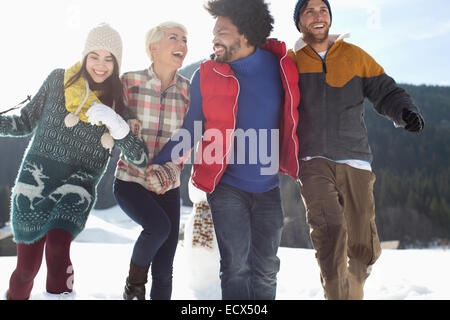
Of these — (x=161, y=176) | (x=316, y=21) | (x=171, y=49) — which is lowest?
(x=161, y=176)

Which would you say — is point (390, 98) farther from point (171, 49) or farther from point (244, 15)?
point (171, 49)

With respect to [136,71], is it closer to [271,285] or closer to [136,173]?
[136,173]

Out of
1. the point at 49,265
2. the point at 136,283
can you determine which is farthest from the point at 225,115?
the point at 49,265

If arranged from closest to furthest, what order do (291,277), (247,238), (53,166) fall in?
1. (247,238)
2. (53,166)
3. (291,277)

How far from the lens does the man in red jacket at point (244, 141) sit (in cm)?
225

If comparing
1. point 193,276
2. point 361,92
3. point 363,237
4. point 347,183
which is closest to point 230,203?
point 347,183

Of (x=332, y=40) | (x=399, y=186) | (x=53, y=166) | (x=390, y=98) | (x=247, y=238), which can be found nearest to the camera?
(x=247, y=238)

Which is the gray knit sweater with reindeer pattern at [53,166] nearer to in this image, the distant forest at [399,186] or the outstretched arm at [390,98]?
the outstretched arm at [390,98]

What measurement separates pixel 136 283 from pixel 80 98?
1.23 metres

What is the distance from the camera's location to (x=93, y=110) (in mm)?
2291

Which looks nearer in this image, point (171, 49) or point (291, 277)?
point (171, 49)

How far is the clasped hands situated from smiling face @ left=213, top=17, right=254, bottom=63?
0.78m

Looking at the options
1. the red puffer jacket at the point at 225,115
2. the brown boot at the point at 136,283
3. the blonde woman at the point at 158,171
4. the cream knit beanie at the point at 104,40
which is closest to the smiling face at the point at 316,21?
the red puffer jacket at the point at 225,115

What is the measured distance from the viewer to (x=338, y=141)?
8.30 ft
